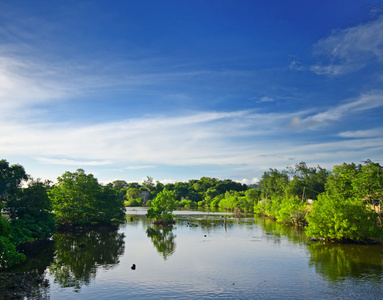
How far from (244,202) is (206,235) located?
7898 cm

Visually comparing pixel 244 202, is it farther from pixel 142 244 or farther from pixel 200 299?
pixel 200 299

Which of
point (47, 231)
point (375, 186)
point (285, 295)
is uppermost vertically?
point (375, 186)

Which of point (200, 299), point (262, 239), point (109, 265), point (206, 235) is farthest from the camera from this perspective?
point (206, 235)

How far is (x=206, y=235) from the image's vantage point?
7044cm

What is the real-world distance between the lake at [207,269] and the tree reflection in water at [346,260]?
101 millimetres

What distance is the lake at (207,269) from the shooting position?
29953 millimetres

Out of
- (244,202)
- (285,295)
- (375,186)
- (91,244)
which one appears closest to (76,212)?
(91,244)

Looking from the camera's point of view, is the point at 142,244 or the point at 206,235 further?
the point at 206,235

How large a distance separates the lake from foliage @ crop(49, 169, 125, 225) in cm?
957

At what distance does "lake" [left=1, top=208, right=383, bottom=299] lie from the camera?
30.0 metres

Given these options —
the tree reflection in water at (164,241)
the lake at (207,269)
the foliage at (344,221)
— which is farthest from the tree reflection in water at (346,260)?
the tree reflection in water at (164,241)

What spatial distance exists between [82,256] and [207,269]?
68.3 ft

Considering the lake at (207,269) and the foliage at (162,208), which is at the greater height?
the foliage at (162,208)

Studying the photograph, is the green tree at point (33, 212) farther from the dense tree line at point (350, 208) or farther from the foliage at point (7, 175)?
the dense tree line at point (350, 208)
